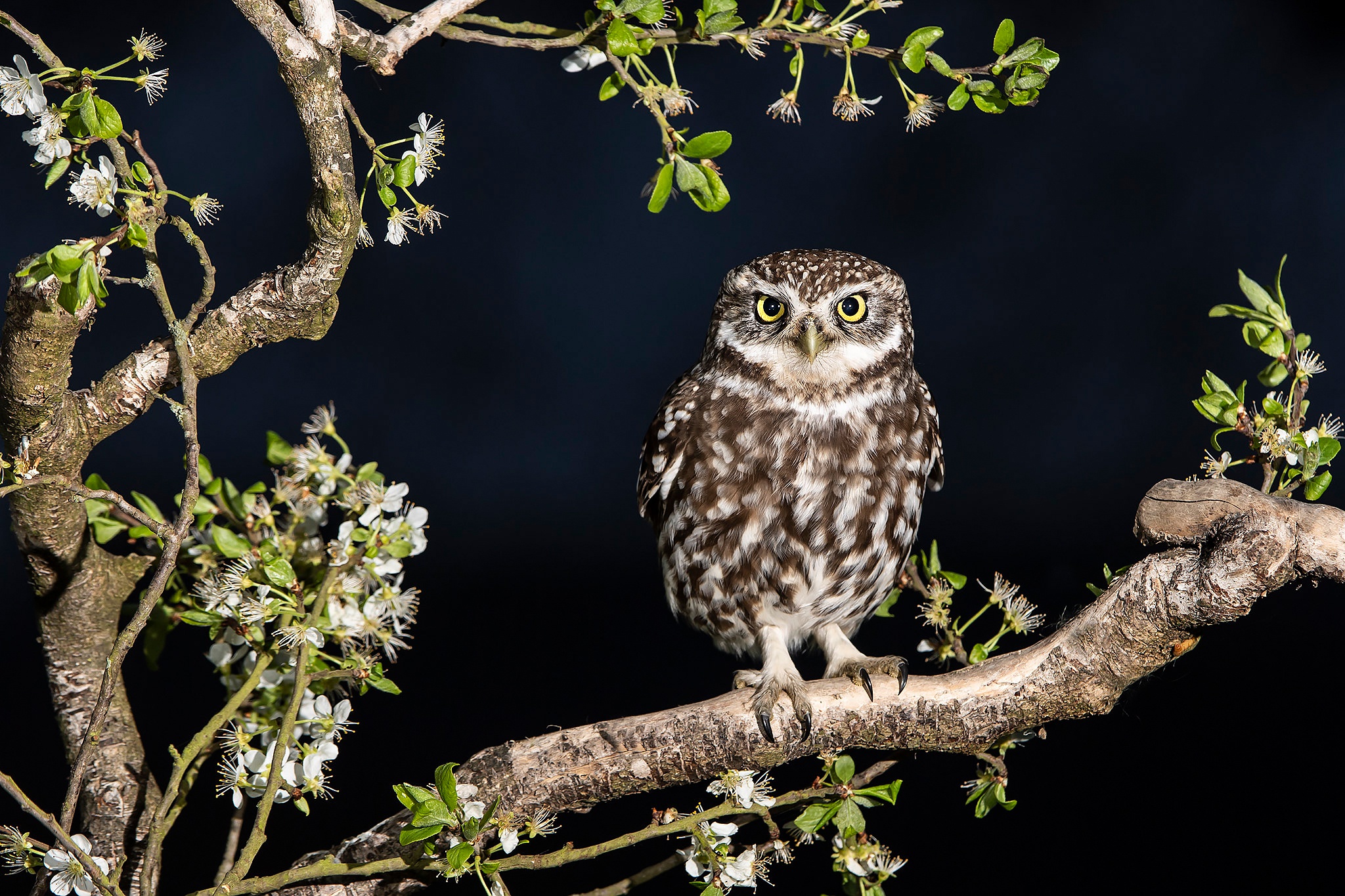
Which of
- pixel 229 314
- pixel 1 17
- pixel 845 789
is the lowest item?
pixel 845 789

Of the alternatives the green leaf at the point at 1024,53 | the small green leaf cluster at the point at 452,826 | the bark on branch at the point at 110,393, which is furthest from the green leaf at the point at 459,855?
the green leaf at the point at 1024,53

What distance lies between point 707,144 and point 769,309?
546 mm

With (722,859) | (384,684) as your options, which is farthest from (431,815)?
(722,859)

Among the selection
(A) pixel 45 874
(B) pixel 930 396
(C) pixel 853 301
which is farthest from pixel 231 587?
(B) pixel 930 396

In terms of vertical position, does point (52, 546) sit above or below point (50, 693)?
above

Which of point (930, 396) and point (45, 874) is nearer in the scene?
point (45, 874)

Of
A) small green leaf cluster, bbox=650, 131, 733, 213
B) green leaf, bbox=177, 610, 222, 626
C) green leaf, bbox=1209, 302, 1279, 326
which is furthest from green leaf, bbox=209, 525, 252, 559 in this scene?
green leaf, bbox=1209, 302, 1279, 326

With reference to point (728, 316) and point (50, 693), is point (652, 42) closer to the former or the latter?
point (728, 316)

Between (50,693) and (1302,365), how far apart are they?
6.40 ft

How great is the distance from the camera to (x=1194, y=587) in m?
1.50

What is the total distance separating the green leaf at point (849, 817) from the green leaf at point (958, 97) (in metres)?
0.92

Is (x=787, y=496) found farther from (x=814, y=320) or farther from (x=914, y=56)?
(x=914, y=56)

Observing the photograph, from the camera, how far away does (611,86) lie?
135 cm

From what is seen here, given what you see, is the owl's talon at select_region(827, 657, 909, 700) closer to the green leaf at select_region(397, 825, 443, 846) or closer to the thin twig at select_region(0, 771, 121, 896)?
the green leaf at select_region(397, 825, 443, 846)
